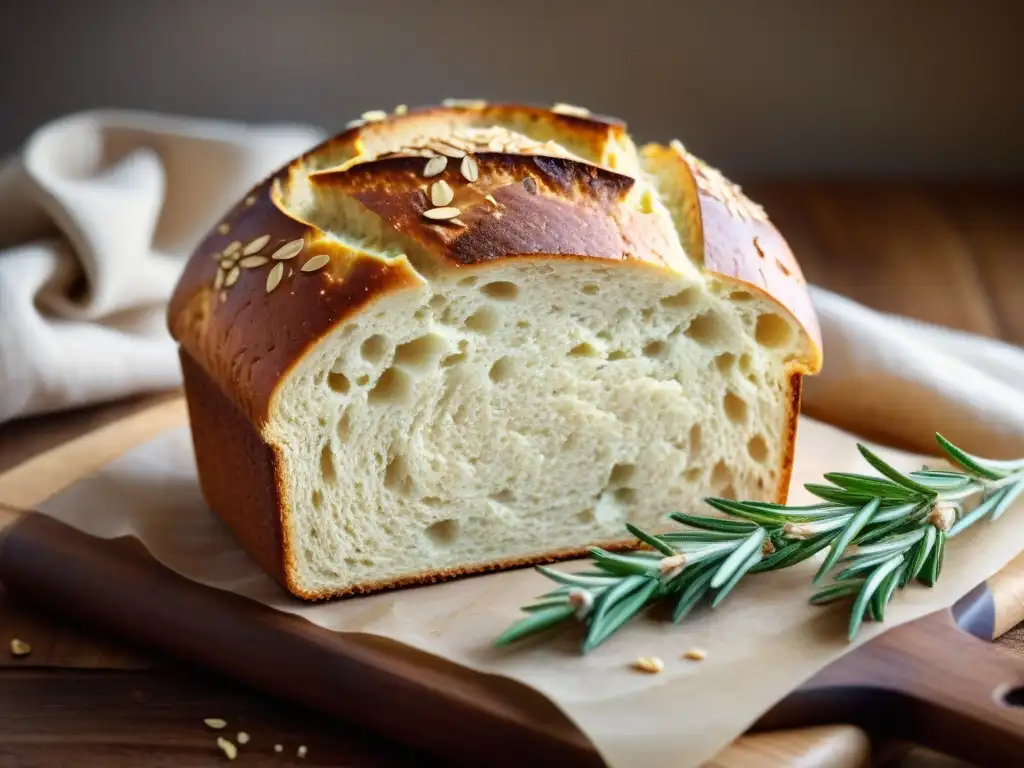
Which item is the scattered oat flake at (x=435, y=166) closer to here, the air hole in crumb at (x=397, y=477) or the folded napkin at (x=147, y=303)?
the air hole in crumb at (x=397, y=477)

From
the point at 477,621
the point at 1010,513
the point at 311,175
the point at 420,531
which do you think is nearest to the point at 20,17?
the point at 311,175

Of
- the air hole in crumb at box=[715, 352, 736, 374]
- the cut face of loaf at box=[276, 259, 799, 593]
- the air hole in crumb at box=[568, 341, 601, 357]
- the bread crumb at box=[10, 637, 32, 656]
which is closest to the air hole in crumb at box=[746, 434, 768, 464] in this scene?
the cut face of loaf at box=[276, 259, 799, 593]

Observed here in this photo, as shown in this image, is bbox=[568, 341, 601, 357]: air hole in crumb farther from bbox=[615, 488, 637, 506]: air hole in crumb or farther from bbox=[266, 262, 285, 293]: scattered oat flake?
bbox=[266, 262, 285, 293]: scattered oat flake

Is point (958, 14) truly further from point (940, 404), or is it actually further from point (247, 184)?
point (247, 184)

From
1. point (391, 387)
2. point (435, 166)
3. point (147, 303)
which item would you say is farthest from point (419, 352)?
point (147, 303)

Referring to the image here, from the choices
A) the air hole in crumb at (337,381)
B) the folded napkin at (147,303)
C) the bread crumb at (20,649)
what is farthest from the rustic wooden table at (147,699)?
the air hole in crumb at (337,381)
